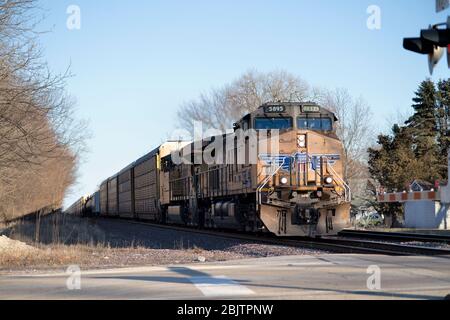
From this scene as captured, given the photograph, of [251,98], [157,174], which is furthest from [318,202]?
[251,98]

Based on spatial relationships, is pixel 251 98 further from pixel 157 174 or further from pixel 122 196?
pixel 157 174

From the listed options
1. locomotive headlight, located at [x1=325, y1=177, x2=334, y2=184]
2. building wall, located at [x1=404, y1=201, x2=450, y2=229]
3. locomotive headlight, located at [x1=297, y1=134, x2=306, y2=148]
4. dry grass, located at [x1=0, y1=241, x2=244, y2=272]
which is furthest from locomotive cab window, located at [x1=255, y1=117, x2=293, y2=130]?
building wall, located at [x1=404, y1=201, x2=450, y2=229]

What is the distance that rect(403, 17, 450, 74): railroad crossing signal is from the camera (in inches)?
285

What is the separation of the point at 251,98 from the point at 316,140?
4177cm

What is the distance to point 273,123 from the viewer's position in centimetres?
1958

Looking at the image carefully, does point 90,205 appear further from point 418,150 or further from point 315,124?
point 315,124

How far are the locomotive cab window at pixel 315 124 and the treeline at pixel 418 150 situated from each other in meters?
12.4

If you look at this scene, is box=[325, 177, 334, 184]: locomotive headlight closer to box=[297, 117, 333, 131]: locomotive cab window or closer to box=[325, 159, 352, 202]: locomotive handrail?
box=[325, 159, 352, 202]: locomotive handrail

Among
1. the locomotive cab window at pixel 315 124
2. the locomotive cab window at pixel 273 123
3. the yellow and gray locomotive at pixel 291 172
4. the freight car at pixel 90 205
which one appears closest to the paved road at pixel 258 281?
the yellow and gray locomotive at pixel 291 172

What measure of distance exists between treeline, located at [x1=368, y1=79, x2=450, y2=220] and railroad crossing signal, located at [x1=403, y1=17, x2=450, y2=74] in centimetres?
2394

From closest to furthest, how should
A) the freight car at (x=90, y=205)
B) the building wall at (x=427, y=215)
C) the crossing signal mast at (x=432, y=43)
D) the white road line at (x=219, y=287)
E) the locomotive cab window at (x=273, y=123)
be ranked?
the crossing signal mast at (x=432, y=43), the white road line at (x=219, y=287), the locomotive cab window at (x=273, y=123), the building wall at (x=427, y=215), the freight car at (x=90, y=205)

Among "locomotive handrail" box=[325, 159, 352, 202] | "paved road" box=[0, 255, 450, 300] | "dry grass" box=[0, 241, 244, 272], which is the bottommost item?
"dry grass" box=[0, 241, 244, 272]

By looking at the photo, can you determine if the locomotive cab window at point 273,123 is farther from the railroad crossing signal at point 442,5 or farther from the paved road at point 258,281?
the railroad crossing signal at point 442,5

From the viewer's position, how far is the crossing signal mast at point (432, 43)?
285 inches
